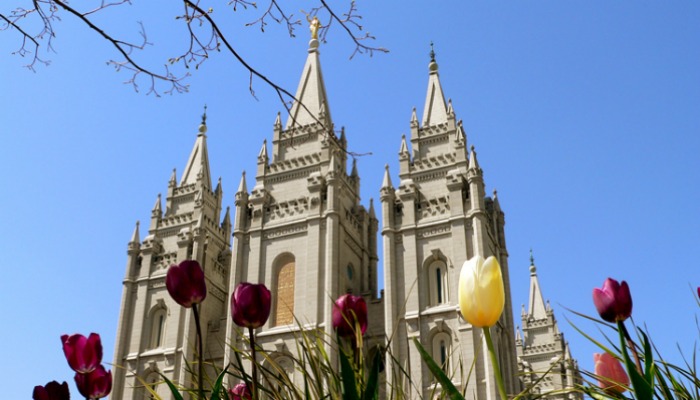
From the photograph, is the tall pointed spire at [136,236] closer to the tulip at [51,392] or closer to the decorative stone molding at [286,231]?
the decorative stone molding at [286,231]

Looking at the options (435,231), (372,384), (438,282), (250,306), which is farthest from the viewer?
(435,231)

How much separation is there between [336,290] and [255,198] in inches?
259

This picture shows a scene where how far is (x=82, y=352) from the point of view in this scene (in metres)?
3.39

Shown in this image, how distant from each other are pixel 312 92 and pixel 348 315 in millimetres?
35086

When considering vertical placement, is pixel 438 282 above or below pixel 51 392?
above

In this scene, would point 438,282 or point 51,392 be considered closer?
point 51,392

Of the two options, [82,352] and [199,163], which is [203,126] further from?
[82,352]

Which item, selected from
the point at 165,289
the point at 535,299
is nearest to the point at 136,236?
the point at 165,289

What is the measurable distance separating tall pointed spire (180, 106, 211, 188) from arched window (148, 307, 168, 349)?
292 inches

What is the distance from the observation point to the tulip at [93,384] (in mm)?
3402

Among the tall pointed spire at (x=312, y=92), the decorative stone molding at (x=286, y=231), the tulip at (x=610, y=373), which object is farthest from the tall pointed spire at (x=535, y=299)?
the tulip at (x=610, y=373)

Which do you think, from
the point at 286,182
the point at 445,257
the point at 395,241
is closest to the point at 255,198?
the point at 286,182

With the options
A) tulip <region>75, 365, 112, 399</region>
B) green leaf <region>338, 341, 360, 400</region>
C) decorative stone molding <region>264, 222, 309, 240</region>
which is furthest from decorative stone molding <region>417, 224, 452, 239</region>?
green leaf <region>338, 341, 360, 400</region>

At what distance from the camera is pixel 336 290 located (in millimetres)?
29844
